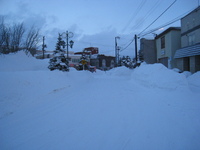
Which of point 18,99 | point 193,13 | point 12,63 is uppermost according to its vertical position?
point 193,13

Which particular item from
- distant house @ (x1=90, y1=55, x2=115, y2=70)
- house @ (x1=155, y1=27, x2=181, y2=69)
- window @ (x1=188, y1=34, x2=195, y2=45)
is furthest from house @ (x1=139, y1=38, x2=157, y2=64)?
distant house @ (x1=90, y1=55, x2=115, y2=70)

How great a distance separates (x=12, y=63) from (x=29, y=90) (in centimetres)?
521

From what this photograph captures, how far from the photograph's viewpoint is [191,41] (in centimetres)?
1480

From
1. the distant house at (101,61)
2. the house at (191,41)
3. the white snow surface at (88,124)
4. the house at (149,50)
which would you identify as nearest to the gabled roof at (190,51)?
the house at (191,41)

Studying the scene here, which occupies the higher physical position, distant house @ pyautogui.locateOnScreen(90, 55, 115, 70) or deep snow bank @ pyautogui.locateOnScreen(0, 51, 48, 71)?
distant house @ pyautogui.locateOnScreen(90, 55, 115, 70)

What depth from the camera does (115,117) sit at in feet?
12.6

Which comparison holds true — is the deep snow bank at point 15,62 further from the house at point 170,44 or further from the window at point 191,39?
the house at point 170,44

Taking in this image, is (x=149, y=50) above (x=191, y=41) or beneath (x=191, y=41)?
above

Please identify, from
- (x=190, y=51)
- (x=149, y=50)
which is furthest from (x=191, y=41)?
(x=149, y=50)

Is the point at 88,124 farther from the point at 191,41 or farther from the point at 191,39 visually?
the point at 191,39

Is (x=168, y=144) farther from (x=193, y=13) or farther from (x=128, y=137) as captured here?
(x=193, y=13)

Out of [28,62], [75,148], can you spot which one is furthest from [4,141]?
[28,62]

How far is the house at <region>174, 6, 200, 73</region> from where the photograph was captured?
525 inches

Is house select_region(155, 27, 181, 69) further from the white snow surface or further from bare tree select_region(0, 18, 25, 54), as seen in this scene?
bare tree select_region(0, 18, 25, 54)
